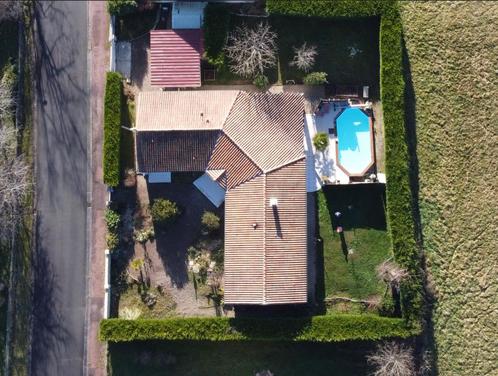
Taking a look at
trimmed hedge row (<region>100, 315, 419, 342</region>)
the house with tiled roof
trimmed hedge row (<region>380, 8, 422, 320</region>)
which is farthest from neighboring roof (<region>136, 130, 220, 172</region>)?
trimmed hedge row (<region>380, 8, 422, 320</region>)

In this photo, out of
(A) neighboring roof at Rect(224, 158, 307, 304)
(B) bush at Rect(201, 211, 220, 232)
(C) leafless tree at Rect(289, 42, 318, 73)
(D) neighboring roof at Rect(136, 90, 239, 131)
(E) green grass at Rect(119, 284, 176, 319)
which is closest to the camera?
(A) neighboring roof at Rect(224, 158, 307, 304)

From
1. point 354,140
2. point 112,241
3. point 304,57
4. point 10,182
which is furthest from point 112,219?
point 354,140

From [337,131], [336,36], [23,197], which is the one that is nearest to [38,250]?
[23,197]

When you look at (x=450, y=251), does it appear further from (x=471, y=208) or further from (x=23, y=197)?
(x=23, y=197)

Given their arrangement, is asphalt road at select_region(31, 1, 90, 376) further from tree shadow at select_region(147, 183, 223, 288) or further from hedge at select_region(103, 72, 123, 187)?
tree shadow at select_region(147, 183, 223, 288)

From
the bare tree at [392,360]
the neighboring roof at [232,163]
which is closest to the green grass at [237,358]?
the bare tree at [392,360]
